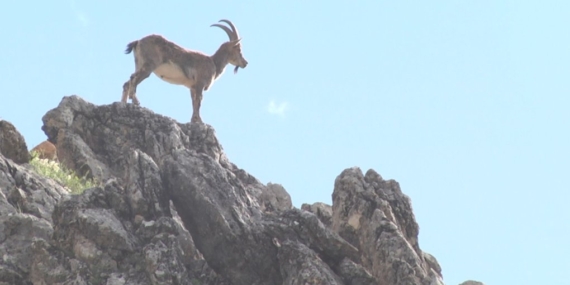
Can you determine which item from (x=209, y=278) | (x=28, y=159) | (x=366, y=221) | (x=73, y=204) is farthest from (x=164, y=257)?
(x=28, y=159)

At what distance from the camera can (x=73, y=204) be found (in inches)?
703

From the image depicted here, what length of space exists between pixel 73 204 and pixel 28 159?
5.40 meters

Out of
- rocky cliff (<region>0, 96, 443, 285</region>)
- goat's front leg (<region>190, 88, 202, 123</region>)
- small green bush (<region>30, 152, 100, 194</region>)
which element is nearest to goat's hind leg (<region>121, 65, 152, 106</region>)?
goat's front leg (<region>190, 88, 202, 123</region>)

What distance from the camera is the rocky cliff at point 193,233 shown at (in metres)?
17.0

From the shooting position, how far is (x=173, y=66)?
29422mm

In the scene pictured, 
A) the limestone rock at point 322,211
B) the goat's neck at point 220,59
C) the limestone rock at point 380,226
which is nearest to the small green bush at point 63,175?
the limestone rock at point 322,211

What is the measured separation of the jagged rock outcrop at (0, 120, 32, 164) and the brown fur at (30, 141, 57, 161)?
472 centimetres

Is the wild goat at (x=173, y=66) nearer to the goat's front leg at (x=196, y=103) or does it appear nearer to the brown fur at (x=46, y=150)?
the goat's front leg at (x=196, y=103)

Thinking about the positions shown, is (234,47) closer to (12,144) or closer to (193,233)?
(12,144)

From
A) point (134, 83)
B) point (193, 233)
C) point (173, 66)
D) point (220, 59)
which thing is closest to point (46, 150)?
point (134, 83)

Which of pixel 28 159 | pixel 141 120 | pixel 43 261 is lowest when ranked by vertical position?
pixel 43 261

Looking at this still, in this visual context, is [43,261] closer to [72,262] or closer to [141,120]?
[72,262]

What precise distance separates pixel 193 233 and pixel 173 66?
11.7 metres

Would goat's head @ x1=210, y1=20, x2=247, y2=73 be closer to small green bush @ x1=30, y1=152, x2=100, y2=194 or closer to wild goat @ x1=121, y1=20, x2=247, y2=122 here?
wild goat @ x1=121, y1=20, x2=247, y2=122
